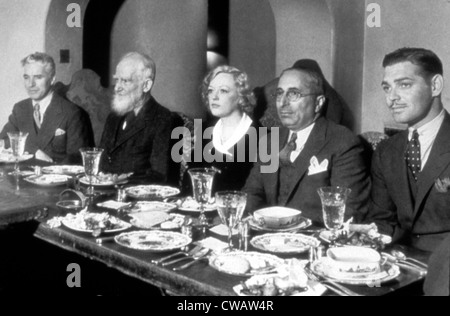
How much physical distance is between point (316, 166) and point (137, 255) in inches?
50.2

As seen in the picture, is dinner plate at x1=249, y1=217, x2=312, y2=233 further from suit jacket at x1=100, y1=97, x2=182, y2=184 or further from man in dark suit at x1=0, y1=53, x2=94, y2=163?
man in dark suit at x1=0, y1=53, x2=94, y2=163

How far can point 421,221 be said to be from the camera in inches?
107

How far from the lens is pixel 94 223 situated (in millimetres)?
2369

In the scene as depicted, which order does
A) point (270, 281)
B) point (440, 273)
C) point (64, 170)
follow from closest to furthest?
point (440, 273), point (270, 281), point (64, 170)

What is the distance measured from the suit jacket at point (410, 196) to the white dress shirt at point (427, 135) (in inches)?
1.4

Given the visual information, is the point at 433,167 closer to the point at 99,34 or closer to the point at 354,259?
the point at 354,259

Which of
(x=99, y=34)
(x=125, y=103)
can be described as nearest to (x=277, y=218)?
(x=125, y=103)

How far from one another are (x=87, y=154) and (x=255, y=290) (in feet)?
4.70

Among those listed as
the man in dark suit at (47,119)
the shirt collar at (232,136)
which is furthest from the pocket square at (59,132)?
the shirt collar at (232,136)

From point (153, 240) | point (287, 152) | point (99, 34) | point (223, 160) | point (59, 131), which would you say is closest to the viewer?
point (153, 240)

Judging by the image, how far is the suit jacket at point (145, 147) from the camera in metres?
3.92

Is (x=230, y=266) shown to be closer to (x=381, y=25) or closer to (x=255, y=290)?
(x=255, y=290)

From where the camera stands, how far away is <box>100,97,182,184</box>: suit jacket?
3924mm

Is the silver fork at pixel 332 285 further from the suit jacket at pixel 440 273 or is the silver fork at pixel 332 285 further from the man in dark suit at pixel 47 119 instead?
the man in dark suit at pixel 47 119
